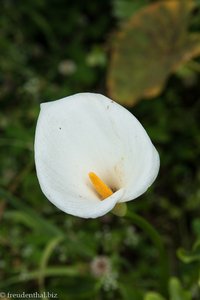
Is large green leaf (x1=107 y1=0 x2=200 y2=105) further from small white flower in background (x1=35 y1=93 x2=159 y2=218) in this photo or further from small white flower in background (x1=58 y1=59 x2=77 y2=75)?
small white flower in background (x1=35 y1=93 x2=159 y2=218)

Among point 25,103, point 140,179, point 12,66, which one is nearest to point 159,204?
point 25,103

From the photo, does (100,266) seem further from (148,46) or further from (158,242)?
(148,46)

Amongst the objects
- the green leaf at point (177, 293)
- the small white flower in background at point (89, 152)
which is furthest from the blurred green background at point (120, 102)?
the small white flower in background at point (89, 152)

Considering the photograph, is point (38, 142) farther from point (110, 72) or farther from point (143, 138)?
point (110, 72)

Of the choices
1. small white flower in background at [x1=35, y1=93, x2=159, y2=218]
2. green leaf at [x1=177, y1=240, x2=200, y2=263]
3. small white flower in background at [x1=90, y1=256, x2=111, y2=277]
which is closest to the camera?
small white flower in background at [x1=35, y1=93, x2=159, y2=218]

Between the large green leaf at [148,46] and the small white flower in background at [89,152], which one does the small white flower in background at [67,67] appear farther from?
the small white flower in background at [89,152]

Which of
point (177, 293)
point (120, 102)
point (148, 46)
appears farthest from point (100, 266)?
point (148, 46)

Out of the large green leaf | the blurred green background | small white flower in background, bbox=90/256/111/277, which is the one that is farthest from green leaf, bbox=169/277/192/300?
the large green leaf

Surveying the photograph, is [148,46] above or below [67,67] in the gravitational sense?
above
